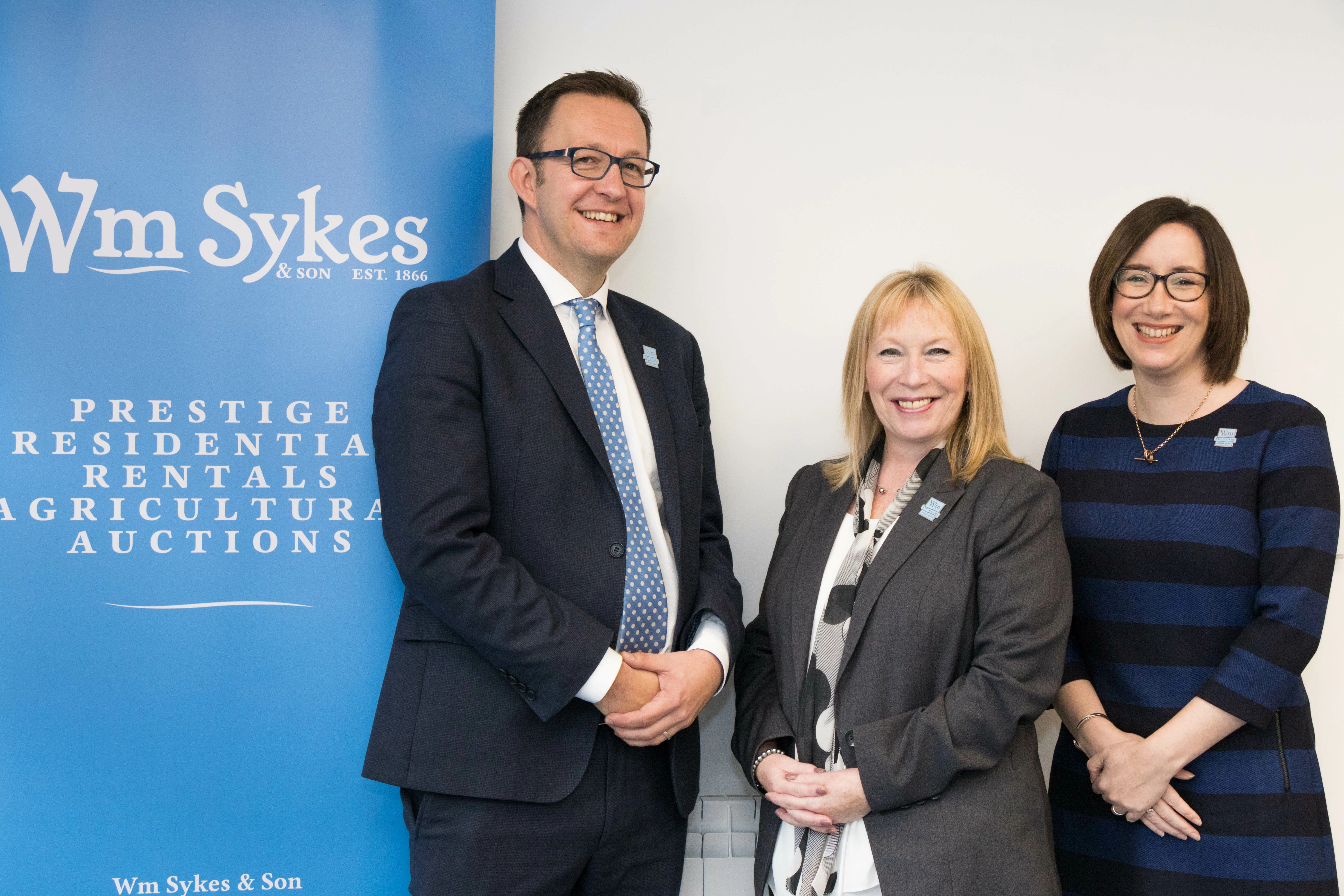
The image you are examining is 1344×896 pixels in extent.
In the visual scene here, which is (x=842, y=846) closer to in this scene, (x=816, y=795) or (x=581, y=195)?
(x=816, y=795)

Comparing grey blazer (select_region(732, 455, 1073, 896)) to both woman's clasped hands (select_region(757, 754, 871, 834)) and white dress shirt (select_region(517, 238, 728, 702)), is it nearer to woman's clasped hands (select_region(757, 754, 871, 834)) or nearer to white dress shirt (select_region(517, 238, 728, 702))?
woman's clasped hands (select_region(757, 754, 871, 834))

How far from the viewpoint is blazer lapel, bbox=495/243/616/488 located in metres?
1.73

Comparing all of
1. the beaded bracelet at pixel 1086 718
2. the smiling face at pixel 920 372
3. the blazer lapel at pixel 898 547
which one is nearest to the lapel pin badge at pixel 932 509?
the blazer lapel at pixel 898 547

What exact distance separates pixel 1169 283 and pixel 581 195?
124 centimetres

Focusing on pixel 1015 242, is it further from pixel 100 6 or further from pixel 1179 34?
pixel 100 6

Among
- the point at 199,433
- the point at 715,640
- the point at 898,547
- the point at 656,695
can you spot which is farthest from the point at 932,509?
the point at 199,433

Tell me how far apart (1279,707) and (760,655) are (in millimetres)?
1026

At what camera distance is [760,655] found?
1924mm

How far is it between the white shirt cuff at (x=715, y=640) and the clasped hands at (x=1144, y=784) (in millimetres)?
769

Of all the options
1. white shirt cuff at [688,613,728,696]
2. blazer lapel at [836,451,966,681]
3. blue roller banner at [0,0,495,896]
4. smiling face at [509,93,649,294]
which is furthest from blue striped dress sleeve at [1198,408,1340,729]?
blue roller banner at [0,0,495,896]

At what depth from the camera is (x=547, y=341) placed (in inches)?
69.9

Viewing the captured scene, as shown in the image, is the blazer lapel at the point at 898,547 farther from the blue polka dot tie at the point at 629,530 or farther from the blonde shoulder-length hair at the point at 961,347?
the blue polka dot tie at the point at 629,530

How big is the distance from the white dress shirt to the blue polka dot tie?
0.02 metres

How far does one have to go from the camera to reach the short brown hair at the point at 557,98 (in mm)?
1914
